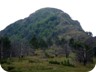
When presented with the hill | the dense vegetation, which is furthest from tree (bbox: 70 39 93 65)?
the hill

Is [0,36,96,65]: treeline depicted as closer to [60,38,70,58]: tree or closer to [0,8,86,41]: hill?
[60,38,70,58]: tree

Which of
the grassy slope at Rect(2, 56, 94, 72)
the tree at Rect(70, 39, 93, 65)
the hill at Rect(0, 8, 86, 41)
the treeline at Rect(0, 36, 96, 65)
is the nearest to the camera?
the grassy slope at Rect(2, 56, 94, 72)

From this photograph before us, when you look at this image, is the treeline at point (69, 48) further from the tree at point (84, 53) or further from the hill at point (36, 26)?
the hill at point (36, 26)

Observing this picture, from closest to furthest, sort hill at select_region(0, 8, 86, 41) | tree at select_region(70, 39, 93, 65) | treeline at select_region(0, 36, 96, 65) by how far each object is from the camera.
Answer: tree at select_region(70, 39, 93, 65) < treeline at select_region(0, 36, 96, 65) < hill at select_region(0, 8, 86, 41)

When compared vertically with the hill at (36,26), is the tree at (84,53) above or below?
below

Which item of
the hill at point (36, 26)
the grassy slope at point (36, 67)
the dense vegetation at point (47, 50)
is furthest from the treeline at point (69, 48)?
the grassy slope at point (36, 67)

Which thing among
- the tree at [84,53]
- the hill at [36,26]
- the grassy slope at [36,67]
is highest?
the hill at [36,26]

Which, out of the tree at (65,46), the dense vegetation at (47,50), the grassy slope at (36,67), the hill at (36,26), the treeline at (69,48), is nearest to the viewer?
the grassy slope at (36,67)

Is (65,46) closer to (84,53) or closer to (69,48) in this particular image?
(69,48)

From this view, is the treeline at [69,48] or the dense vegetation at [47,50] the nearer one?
the dense vegetation at [47,50]

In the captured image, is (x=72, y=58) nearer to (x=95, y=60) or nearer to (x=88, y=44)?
(x=88, y=44)

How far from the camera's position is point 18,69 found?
805cm

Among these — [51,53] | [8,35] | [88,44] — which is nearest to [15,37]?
[8,35]

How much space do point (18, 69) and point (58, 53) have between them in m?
3.44
